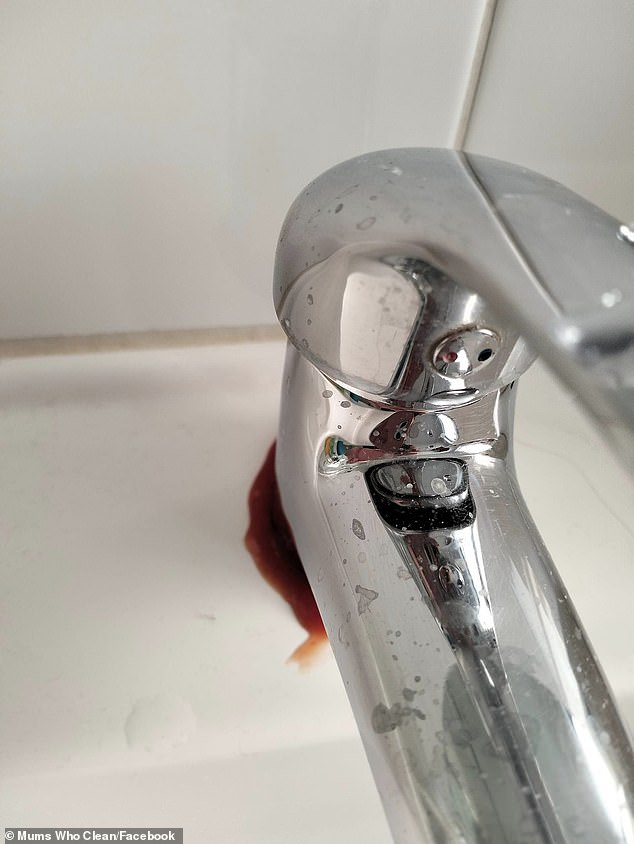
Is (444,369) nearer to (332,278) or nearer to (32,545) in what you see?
(332,278)

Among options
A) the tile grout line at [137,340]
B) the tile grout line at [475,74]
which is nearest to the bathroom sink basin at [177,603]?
the tile grout line at [137,340]

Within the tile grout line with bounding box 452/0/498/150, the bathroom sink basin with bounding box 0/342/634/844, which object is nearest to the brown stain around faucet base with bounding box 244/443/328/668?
the bathroom sink basin with bounding box 0/342/634/844

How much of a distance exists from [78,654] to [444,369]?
16cm

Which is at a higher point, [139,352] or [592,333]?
[139,352]

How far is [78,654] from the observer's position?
238mm

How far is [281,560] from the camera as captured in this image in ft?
0.87

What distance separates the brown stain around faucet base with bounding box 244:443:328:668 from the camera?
252 mm

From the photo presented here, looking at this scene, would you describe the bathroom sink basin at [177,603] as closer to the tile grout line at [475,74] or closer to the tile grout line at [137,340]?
the tile grout line at [137,340]

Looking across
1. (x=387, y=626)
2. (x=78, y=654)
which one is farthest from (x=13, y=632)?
(x=387, y=626)

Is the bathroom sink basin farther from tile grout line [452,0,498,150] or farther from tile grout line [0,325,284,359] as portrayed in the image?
tile grout line [452,0,498,150]

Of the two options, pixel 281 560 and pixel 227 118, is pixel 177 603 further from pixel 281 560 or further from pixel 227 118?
pixel 227 118

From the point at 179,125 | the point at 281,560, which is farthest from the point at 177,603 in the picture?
the point at 179,125

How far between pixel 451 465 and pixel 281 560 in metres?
0.09

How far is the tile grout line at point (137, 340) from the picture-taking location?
285mm
